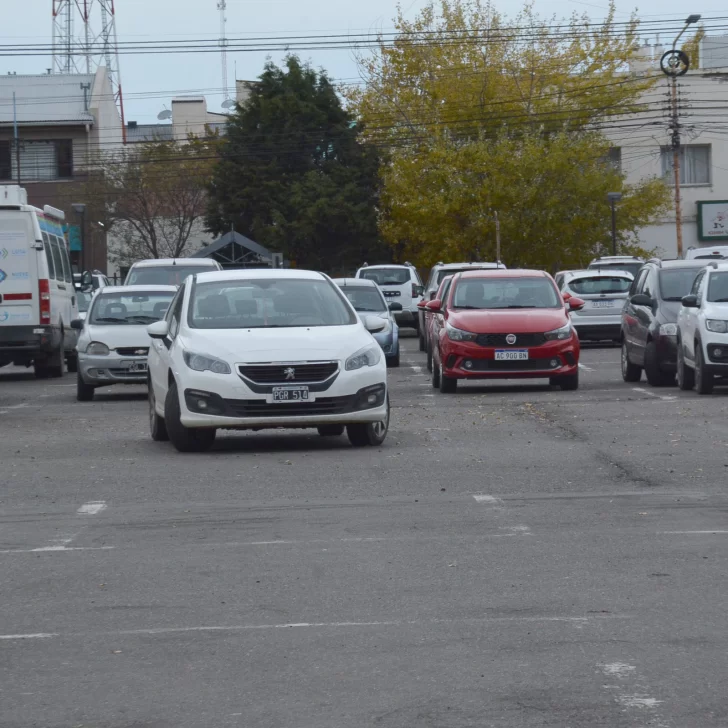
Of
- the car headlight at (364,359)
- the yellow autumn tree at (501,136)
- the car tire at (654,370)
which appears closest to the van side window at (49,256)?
the car tire at (654,370)

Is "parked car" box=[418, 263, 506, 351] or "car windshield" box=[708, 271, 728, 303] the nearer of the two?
"car windshield" box=[708, 271, 728, 303]

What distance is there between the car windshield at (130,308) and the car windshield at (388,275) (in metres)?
21.7

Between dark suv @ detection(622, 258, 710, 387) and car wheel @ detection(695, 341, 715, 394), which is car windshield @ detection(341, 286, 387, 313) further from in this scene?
car wheel @ detection(695, 341, 715, 394)

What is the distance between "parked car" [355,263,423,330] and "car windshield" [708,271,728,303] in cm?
2351

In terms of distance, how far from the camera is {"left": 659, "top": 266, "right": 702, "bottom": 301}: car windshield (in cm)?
2302

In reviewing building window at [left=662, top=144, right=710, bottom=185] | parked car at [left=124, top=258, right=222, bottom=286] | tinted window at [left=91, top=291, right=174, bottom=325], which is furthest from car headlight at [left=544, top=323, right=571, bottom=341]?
building window at [left=662, top=144, right=710, bottom=185]

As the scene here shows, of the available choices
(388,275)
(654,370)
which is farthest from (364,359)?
(388,275)

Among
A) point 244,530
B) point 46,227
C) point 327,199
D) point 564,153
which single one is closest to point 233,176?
point 327,199

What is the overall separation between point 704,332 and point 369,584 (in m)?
13.0

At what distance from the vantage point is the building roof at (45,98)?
72438mm

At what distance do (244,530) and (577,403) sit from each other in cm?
1048

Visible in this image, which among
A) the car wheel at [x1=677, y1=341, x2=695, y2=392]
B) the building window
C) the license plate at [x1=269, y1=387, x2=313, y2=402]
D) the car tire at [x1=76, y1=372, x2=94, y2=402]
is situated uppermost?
the building window

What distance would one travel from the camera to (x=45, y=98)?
73.1 m

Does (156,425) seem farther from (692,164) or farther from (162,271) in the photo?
(692,164)
